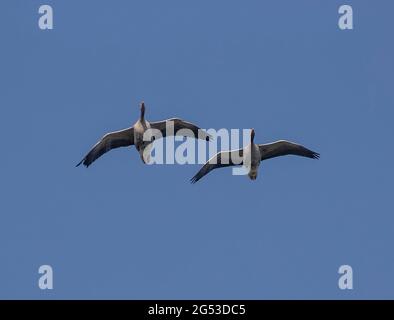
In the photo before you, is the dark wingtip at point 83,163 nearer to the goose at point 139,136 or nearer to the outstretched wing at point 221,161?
the goose at point 139,136

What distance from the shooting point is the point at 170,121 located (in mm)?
46375

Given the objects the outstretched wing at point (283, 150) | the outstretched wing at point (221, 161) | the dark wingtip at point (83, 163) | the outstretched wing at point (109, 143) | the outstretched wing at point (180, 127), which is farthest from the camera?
the dark wingtip at point (83, 163)

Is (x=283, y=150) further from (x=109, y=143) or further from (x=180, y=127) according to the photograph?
(x=109, y=143)

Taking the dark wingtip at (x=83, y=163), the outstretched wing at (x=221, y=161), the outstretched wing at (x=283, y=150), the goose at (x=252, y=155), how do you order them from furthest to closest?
1. the dark wingtip at (x=83, y=163)
2. the outstretched wing at (x=283, y=150)
3. the outstretched wing at (x=221, y=161)
4. the goose at (x=252, y=155)

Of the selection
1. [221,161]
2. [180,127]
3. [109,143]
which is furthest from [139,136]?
[221,161]

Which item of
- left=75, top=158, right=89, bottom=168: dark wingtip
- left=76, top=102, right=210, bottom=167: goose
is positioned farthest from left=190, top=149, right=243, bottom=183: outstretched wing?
left=75, top=158, right=89, bottom=168: dark wingtip

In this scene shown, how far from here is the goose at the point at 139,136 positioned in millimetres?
45969

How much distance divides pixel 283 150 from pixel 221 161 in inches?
85.7

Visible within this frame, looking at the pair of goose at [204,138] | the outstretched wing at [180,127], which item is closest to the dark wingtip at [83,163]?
the pair of goose at [204,138]

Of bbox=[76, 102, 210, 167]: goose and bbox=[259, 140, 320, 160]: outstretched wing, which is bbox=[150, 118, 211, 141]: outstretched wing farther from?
bbox=[259, 140, 320, 160]: outstretched wing

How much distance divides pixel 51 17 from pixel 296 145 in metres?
9.48

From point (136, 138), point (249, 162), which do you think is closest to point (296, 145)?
point (249, 162)
